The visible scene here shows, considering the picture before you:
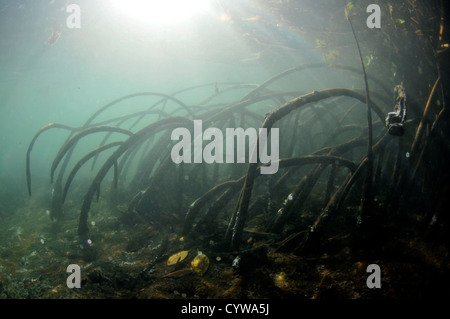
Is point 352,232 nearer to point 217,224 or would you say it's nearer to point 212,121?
point 217,224

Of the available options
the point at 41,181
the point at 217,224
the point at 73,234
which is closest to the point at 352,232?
the point at 217,224

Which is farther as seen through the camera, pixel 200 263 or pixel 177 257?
pixel 177 257

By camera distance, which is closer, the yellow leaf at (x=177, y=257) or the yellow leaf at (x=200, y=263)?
the yellow leaf at (x=200, y=263)

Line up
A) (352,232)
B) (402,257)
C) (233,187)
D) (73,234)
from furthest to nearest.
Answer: (73,234) < (233,187) < (352,232) < (402,257)

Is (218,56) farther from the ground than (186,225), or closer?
farther from the ground

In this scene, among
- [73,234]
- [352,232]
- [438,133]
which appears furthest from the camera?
[73,234]

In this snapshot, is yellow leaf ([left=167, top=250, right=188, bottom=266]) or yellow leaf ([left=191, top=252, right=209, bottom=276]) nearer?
yellow leaf ([left=191, top=252, right=209, bottom=276])

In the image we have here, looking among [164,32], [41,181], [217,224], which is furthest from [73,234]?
[164,32]

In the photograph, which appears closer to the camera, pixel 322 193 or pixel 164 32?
pixel 322 193

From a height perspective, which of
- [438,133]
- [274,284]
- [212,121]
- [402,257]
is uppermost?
[212,121]

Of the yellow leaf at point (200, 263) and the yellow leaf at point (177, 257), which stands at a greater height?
the yellow leaf at point (200, 263)

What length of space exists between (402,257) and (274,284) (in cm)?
127

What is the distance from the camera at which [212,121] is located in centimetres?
597

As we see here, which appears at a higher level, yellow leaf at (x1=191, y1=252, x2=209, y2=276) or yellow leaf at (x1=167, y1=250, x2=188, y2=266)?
yellow leaf at (x1=191, y1=252, x2=209, y2=276)
